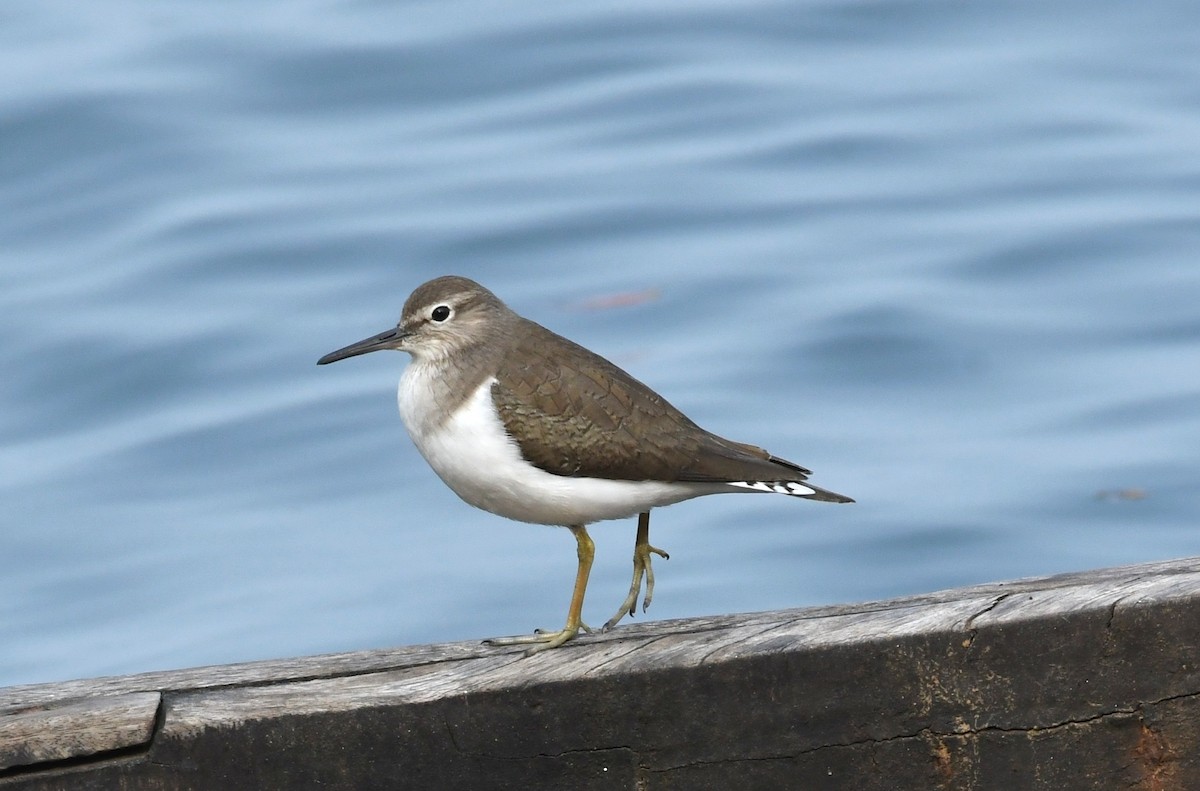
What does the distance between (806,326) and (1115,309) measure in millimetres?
2071

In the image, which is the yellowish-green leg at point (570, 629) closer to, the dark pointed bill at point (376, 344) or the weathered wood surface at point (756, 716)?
the weathered wood surface at point (756, 716)

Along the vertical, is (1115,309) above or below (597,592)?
above

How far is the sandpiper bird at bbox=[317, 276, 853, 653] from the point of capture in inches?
194

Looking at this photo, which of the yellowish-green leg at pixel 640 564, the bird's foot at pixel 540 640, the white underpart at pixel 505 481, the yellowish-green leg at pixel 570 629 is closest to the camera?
the bird's foot at pixel 540 640

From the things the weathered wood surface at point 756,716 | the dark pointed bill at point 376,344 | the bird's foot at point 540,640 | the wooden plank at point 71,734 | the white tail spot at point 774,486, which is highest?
the dark pointed bill at point 376,344

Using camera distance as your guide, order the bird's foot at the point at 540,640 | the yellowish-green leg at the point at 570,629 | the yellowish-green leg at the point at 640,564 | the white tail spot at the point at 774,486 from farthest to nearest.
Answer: the yellowish-green leg at the point at 640,564, the white tail spot at the point at 774,486, the yellowish-green leg at the point at 570,629, the bird's foot at the point at 540,640

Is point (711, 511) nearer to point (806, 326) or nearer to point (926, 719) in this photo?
point (806, 326)

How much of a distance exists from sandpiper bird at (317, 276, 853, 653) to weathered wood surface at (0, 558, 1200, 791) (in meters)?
0.88

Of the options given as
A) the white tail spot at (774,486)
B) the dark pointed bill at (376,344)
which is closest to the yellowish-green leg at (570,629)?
the white tail spot at (774,486)

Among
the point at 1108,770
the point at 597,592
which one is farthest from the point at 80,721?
the point at 597,592

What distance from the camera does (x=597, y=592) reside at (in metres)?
9.69

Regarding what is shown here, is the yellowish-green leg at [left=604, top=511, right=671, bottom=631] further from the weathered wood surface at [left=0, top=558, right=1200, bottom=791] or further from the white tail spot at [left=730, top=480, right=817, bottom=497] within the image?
the weathered wood surface at [left=0, top=558, right=1200, bottom=791]

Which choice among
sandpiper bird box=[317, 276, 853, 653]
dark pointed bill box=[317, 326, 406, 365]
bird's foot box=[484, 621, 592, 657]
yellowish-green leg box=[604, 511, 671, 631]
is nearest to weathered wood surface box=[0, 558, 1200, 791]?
bird's foot box=[484, 621, 592, 657]

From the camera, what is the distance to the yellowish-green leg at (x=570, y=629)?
4391 mm
